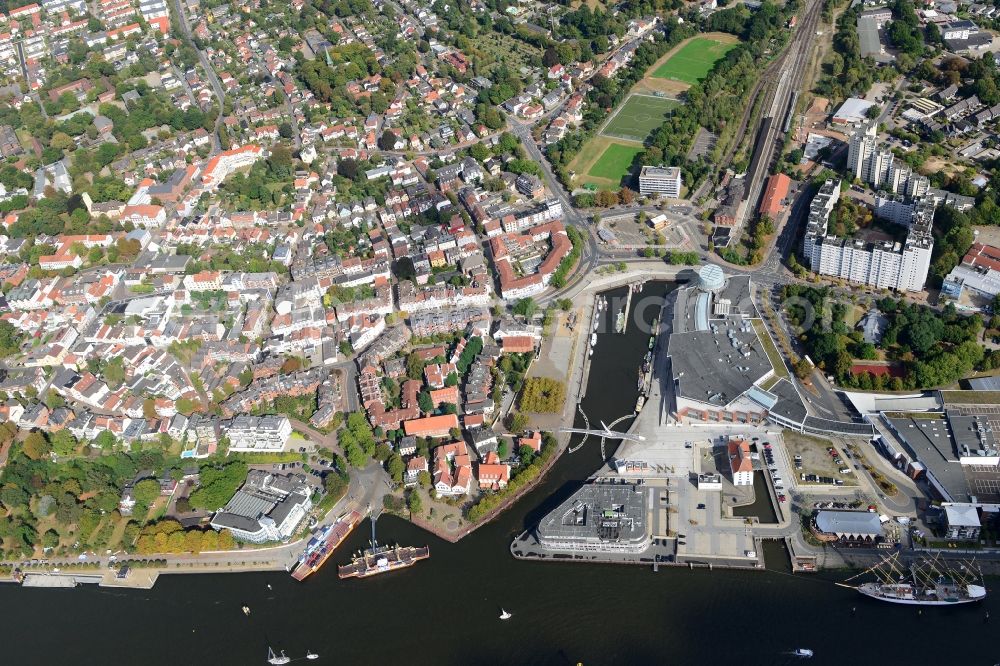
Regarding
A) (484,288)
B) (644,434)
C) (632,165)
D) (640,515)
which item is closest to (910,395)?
(644,434)

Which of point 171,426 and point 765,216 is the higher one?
point 765,216

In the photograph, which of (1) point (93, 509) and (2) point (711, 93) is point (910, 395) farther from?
(1) point (93, 509)

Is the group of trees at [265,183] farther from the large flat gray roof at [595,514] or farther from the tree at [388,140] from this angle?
the large flat gray roof at [595,514]

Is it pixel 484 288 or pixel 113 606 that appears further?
pixel 484 288

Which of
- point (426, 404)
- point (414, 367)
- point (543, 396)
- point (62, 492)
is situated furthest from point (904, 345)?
point (62, 492)

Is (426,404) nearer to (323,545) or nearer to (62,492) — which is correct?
(323,545)

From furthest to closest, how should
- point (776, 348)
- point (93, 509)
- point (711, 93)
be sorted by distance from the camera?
1. point (711, 93)
2. point (776, 348)
3. point (93, 509)
